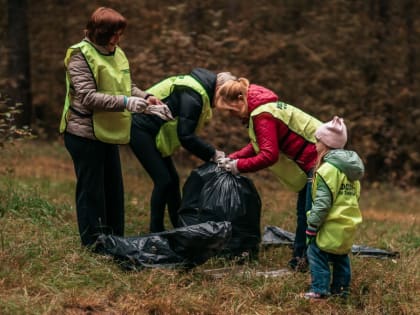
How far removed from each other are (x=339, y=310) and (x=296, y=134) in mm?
1327

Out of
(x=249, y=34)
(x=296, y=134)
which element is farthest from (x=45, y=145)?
(x=296, y=134)

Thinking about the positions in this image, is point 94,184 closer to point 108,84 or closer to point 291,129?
point 108,84

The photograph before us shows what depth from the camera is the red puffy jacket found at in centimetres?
550

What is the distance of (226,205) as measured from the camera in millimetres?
5867

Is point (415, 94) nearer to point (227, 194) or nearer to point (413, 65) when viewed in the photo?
point (413, 65)

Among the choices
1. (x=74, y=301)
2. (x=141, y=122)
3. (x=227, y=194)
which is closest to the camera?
(x=74, y=301)

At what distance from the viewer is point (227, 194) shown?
19.4 ft

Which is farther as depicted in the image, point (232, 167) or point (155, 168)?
point (155, 168)

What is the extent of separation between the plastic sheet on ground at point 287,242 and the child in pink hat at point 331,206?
1.33m

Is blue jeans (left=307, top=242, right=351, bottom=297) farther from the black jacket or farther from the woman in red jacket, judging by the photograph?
the black jacket

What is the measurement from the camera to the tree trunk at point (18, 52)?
13820mm

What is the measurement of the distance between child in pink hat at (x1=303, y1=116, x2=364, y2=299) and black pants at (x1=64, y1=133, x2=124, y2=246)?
1.53 meters

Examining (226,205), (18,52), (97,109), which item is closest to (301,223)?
(226,205)

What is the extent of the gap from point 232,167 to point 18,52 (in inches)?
363
